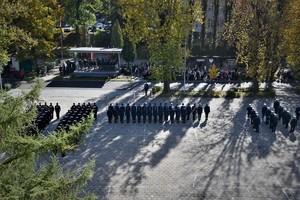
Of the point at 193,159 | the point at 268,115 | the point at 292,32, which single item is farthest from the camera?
the point at 292,32

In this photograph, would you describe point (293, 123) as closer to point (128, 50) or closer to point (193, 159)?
point (193, 159)

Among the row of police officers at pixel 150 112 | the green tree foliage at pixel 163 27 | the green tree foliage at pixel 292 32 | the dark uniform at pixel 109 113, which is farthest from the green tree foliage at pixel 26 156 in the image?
the green tree foliage at pixel 292 32

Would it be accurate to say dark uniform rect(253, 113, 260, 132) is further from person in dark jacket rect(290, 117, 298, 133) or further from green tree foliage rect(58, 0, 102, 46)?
green tree foliage rect(58, 0, 102, 46)

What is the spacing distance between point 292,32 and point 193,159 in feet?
57.6

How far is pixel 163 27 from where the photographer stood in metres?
27.0

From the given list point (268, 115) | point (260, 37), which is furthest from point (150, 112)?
point (260, 37)

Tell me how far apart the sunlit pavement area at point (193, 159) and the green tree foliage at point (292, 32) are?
8.62 metres

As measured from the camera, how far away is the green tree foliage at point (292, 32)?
29109mm

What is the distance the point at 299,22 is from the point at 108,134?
61.7 ft

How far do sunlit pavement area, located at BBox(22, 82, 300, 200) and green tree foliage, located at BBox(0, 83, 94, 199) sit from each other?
4.17 metres

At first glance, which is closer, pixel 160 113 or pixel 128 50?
pixel 160 113

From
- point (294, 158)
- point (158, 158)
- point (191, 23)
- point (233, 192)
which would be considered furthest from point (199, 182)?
point (191, 23)

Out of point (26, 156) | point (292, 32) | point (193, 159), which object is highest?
point (292, 32)

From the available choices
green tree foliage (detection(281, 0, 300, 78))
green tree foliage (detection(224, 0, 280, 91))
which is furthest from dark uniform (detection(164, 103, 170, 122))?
green tree foliage (detection(281, 0, 300, 78))
